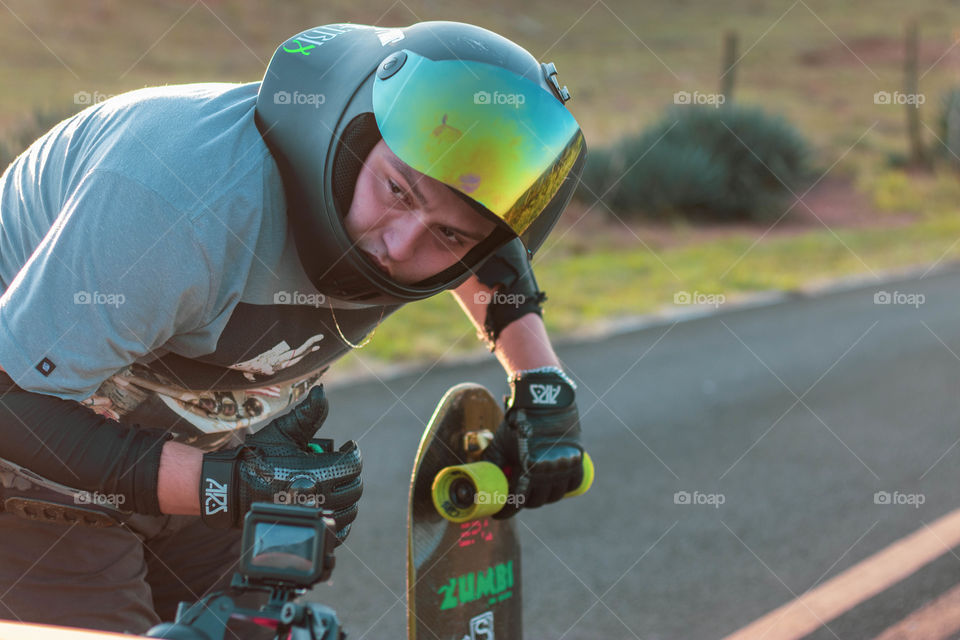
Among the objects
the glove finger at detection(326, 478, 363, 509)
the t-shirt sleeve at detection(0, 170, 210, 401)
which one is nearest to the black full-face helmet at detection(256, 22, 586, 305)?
the t-shirt sleeve at detection(0, 170, 210, 401)

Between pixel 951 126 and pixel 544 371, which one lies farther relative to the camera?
pixel 951 126

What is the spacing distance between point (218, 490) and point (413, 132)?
756 mm

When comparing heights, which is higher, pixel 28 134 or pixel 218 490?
pixel 28 134

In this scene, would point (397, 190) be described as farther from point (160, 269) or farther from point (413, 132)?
point (160, 269)

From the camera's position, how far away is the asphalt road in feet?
12.3

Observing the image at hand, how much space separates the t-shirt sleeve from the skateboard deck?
0.88 metres

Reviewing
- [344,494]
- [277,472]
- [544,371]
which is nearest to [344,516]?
[344,494]

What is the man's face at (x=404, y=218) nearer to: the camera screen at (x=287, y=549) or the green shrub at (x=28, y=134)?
the camera screen at (x=287, y=549)

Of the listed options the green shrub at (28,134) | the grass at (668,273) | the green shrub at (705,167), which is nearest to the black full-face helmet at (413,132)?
the grass at (668,273)

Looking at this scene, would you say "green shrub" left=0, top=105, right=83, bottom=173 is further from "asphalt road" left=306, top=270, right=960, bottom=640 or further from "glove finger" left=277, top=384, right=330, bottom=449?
"glove finger" left=277, top=384, right=330, bottom=449

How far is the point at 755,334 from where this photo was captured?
7.91 m

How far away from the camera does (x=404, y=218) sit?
1929 millimetres

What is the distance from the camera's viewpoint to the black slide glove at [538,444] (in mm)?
2361

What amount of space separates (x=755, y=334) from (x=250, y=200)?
6609 millimetres
